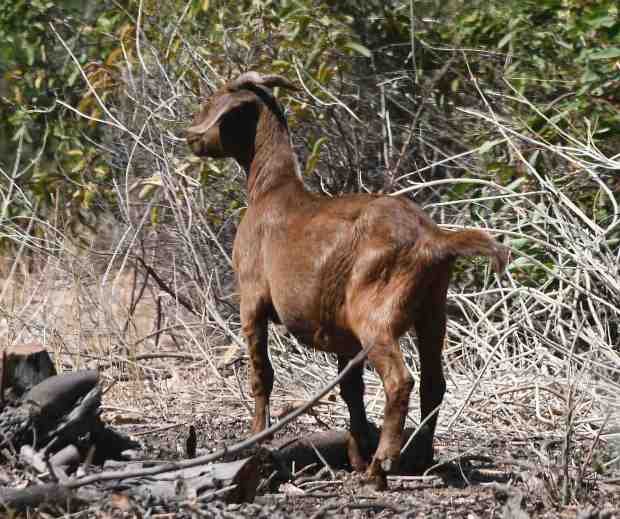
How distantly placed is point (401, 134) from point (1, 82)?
609 cm

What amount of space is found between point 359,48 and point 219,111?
7.85ft

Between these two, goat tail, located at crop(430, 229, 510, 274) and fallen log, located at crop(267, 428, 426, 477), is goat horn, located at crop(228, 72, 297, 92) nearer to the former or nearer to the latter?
goat tail, located at crop(430, 229, 510, 274)

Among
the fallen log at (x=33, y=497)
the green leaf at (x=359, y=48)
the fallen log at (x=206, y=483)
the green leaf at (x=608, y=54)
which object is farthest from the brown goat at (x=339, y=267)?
the green leaf at (x=359, y=48)

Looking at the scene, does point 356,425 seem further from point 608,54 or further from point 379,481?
point 608,54

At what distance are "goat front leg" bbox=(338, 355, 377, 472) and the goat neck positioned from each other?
114cm

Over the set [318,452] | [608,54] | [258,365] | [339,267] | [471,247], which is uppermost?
[608,54]

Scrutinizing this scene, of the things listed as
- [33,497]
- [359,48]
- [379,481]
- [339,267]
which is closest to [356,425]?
[379,481]

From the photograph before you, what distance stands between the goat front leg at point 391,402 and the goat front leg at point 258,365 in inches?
38.0

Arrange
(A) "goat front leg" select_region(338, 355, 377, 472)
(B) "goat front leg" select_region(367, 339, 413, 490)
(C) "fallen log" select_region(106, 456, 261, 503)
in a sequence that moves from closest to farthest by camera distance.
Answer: (C) "fallen log" select_region(106, 456, 261, 503)
(B) "goat front leg" select_region(367, 339, 413, 490)
(A) "goat front leg" select_region(338, 355, 377, 472)

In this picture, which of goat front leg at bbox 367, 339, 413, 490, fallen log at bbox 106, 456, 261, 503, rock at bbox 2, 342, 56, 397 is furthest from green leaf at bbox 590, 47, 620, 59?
rock at bbox 2, 342, 56, 397

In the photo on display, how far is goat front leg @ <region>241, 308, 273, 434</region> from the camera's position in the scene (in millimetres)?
5219

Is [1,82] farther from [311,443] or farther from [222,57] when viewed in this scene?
[311,443]

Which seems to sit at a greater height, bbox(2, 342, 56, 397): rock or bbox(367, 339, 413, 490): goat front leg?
bbox(2, 342, 56, 397): rock

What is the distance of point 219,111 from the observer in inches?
213
